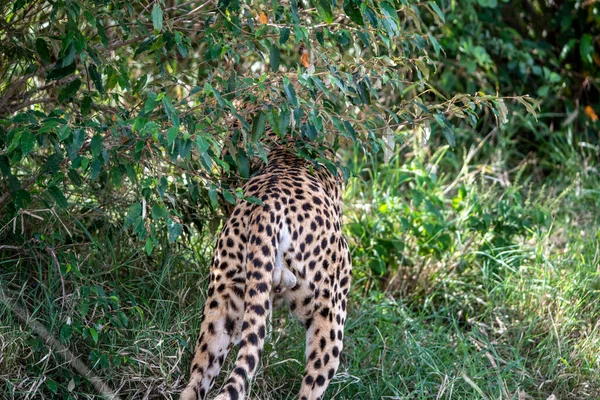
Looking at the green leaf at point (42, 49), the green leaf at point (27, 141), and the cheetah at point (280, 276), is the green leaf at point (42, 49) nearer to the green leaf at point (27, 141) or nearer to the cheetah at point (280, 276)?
the green leaf at point (27, 141)

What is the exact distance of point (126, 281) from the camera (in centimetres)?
441

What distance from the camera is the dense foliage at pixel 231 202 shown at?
3.65m

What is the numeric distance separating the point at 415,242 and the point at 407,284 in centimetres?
28

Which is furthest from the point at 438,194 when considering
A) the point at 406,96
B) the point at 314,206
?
the point at 314,206

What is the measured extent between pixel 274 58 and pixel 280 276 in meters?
0.92

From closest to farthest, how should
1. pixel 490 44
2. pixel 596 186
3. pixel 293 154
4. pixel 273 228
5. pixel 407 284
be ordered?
pixel 273 228 < pixel 293 154 < pixel 407 284 < pixel 596 186 < pixel 490 44

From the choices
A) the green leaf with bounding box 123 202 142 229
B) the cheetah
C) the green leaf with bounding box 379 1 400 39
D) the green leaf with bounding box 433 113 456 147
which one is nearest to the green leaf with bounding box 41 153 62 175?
the green leaf with bounding box 123 202 142 229

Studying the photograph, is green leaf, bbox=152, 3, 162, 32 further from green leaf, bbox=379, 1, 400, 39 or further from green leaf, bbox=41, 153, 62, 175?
green leaf, bbox=379, 1, 400, 39

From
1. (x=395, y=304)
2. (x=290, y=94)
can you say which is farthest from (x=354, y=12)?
(x=395, y=304)

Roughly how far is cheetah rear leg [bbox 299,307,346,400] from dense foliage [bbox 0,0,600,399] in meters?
0.38

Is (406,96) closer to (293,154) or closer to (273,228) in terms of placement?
(293,154)

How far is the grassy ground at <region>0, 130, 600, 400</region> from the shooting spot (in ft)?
12.9

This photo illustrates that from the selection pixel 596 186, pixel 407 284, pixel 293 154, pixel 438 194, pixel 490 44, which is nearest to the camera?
pixel 293 154

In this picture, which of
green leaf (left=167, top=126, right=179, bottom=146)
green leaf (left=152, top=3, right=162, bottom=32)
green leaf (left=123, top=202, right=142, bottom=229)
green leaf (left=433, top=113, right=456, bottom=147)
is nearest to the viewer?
green leaf (left=167, top=126, right=179, bottom=146)
